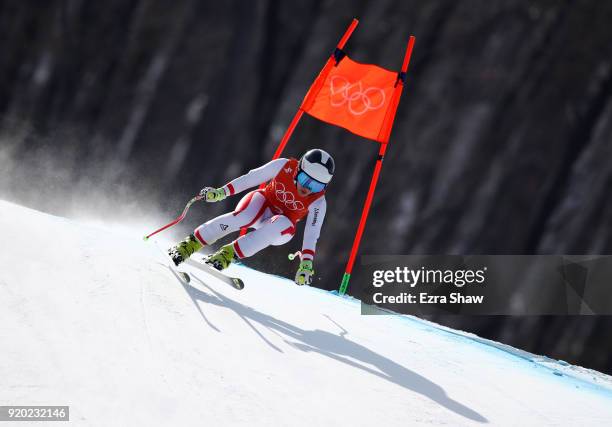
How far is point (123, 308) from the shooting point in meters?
2.30

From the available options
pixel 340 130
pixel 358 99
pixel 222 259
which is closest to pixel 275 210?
pixel 222 259

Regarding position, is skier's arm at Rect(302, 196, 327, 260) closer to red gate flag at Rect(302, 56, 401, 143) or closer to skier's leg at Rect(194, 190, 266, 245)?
skier's leg at Rect(194, 190, 266, 245)

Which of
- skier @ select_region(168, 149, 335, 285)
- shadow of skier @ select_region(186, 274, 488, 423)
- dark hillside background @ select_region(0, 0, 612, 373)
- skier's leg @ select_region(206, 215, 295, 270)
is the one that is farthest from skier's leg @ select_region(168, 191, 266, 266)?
dark hillside background @ select_region(0, 0, 612, 373)

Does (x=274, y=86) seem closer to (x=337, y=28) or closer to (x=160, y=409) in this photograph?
(x=337, y=28)

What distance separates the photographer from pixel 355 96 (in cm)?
499

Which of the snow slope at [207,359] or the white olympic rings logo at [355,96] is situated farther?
the white olympic rings logo at [355,96]

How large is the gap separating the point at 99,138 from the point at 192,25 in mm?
1939

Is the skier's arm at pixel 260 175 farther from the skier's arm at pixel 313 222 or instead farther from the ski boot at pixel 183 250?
the ski boot at pixel 183 250

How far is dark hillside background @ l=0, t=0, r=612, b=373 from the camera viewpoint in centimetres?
687

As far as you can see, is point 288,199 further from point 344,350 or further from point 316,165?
point 344,350

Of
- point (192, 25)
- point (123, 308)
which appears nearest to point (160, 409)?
point (123, 308)

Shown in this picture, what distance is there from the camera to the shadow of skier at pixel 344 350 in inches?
95.3

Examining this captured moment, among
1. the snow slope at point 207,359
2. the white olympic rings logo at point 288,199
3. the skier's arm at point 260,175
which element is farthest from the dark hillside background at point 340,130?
the snow slope at point 207,359

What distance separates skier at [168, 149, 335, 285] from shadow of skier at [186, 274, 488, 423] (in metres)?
0.39
